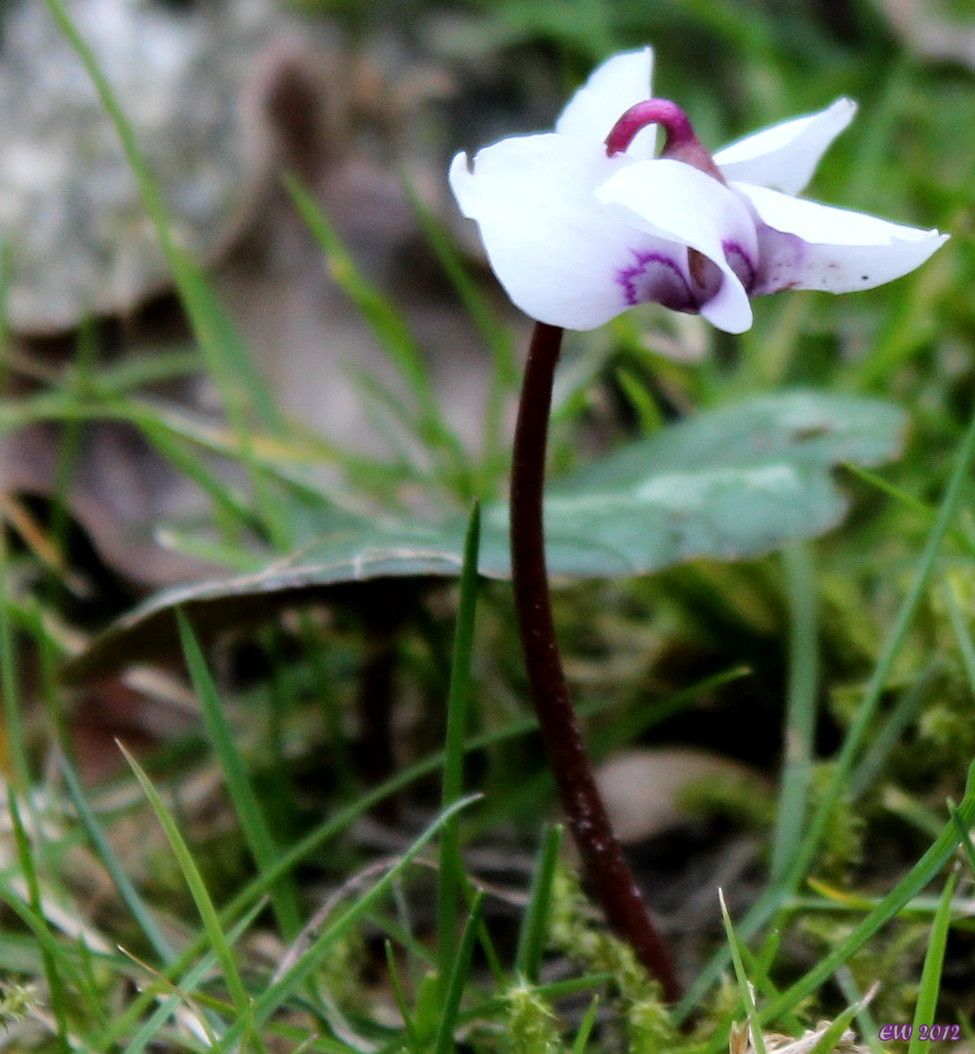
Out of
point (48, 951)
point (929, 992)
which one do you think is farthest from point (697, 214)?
point (48, 951)

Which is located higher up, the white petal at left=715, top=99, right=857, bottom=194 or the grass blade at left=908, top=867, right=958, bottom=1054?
the white petal at left=715, top=99, right=857, bottom=194

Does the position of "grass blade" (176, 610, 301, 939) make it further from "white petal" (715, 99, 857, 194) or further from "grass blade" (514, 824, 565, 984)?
"white petal" (715, 99, 857, 194)

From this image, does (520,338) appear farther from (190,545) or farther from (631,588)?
(190,545)

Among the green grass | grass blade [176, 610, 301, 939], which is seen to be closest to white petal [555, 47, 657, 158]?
the green grass

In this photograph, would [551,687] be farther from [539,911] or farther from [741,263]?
[741,263]

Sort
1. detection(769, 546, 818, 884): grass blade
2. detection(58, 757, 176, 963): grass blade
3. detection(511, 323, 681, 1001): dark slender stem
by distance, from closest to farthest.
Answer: detection(511, 323, 681, 1001): dark slender stem < detection(58, 757, 176, 963): grass blade < detection(769, 546, 818, 884): grass blade

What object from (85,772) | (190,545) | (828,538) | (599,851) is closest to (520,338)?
(828,538)

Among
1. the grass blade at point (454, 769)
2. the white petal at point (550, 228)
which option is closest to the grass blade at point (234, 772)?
the grass blade at point (454, 769)
